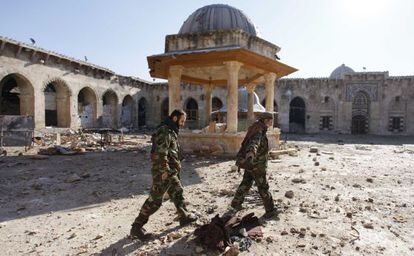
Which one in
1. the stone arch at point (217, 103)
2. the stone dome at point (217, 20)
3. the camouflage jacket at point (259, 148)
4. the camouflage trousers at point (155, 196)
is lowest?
the camouflage trousers at point (155, 196)

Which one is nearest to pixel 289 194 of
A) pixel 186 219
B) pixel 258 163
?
pixel 258 163

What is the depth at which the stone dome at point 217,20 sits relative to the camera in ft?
34.4

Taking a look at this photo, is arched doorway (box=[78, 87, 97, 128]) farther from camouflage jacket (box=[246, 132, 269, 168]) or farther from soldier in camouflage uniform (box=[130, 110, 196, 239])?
camouflage jacket (box=[246, 132, 269, 168])

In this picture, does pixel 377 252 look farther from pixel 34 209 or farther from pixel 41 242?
pixel 34 209

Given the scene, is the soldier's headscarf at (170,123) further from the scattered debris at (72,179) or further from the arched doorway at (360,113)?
the arched doorway at (360,113)

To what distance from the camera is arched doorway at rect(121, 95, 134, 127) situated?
26.4 metres

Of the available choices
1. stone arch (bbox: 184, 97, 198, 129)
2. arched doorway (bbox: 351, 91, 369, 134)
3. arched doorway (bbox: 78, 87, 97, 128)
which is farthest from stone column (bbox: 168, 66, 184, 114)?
arched doorway (bbox: 351, 91, 369, 134)

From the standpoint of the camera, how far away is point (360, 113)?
27328 millimetres

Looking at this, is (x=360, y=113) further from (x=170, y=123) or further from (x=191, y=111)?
(x=170, y=123)

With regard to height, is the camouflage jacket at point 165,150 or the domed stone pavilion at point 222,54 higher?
the domed stone pavilion at point 222,54

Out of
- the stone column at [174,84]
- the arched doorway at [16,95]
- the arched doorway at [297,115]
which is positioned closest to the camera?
the stone column at [174,84]

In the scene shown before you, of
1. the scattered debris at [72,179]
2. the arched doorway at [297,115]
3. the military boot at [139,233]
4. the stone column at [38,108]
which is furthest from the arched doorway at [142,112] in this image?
the military boot at [139,233]

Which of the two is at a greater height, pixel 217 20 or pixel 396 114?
→ pixel 217 20

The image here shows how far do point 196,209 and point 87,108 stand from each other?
65.5 feet
